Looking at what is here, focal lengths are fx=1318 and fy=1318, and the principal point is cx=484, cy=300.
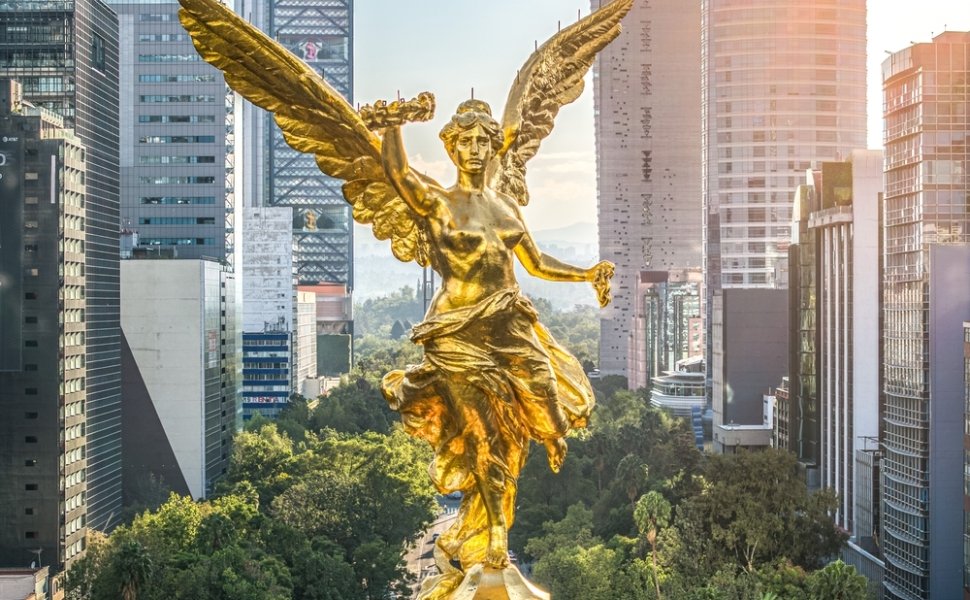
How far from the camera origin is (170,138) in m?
92.8

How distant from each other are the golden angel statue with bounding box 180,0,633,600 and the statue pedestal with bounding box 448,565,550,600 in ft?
0.05

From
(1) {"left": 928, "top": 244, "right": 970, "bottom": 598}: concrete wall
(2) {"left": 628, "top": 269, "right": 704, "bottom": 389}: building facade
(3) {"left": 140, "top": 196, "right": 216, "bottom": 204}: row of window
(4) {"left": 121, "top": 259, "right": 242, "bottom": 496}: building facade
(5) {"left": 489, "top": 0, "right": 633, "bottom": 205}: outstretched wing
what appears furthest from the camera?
(2) {"left": 628, "top": 269, "right": 704, "bottom": 389}: building facade

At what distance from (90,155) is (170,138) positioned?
106ft

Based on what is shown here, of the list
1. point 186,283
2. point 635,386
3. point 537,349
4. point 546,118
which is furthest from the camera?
point 635,386

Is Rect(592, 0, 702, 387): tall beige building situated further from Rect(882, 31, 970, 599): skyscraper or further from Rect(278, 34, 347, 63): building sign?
Rect(882, 31, 970, 599): skyscraper

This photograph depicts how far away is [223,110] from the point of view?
9156 cm

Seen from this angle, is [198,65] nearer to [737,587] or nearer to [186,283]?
[186,283]

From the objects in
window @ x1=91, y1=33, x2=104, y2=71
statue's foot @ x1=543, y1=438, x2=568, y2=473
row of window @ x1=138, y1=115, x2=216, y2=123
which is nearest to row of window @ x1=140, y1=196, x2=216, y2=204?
row of window @ x1=138, y1=115, x2=216, y2=123

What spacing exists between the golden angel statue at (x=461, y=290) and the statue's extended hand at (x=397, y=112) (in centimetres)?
1

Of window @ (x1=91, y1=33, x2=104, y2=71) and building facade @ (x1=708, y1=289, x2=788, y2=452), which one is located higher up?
window @ (x1=91, y1=33, x2=104, y2=71)

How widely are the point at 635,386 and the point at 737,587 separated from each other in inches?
3450

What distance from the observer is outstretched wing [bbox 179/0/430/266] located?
1339cm

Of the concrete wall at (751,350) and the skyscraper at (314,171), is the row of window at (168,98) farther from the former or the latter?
the skyscraper at (314,171)

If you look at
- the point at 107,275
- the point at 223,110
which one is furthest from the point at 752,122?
the point at 107,275
